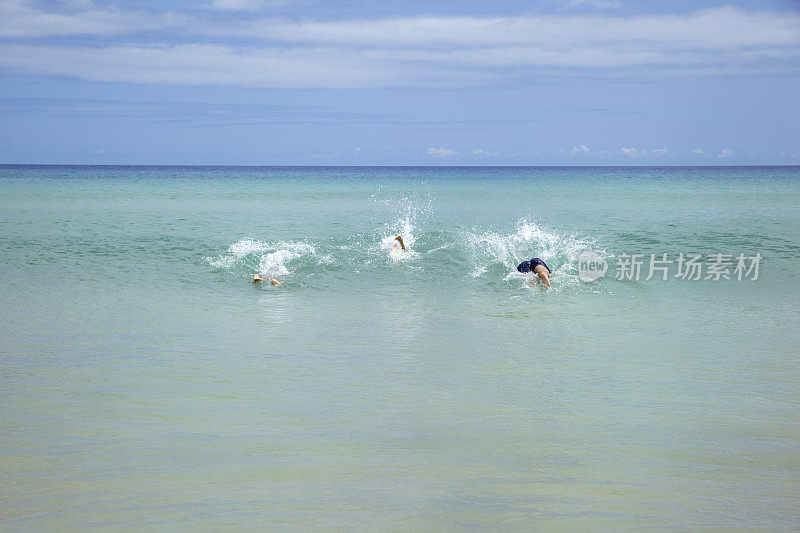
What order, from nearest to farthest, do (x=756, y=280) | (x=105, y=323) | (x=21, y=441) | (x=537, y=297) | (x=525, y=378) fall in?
(x=21, y=441) → (x=525, y=378) → (x=105, y=323) → (x=537, y=297) → (x=756, y=280)

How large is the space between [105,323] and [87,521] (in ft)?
20.4

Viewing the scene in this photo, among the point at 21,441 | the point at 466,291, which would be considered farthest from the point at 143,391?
the point at 466,291

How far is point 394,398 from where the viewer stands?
6980mm

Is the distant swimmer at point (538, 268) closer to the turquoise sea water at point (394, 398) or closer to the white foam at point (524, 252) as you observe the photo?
the white foam at point (524, 252)

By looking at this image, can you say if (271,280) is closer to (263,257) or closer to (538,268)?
(263,257)

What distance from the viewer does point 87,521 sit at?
15.3 feet

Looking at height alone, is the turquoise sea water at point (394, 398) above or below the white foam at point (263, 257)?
below

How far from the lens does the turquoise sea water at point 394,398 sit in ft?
16.1

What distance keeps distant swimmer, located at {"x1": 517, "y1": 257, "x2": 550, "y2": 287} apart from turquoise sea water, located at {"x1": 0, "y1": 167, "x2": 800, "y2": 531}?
0.34m

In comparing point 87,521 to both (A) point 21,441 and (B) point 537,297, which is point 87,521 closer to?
(A) point 21,441

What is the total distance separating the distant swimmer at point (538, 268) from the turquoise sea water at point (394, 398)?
34 cm

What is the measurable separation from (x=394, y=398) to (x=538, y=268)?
25.2 ft

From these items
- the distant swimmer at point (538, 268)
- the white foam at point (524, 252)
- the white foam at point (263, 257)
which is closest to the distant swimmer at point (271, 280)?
the white foam at point (263, 257)

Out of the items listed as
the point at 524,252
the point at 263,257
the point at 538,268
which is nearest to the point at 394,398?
the point at 538,268
